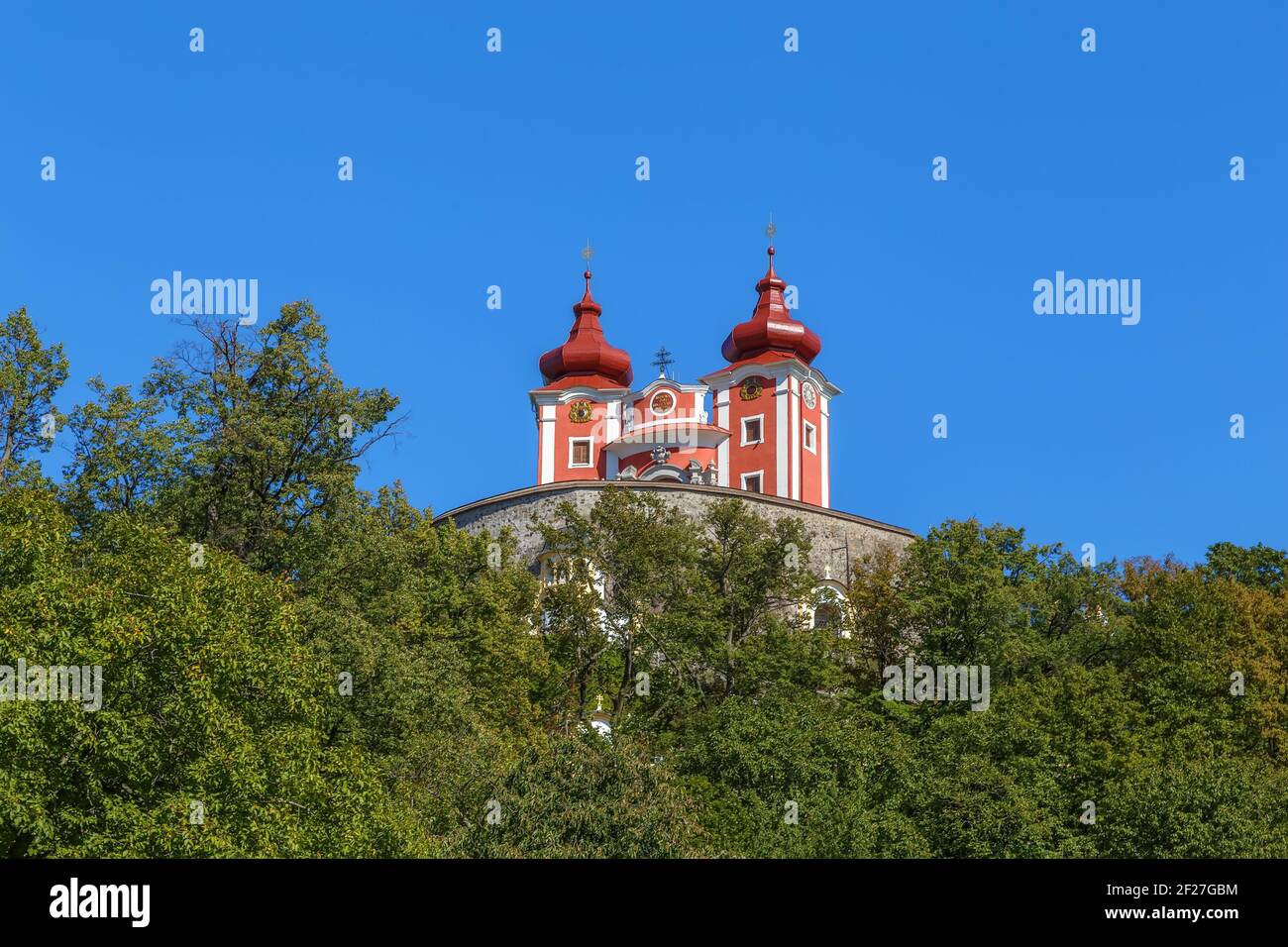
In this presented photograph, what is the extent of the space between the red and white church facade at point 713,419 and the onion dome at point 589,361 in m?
0.06

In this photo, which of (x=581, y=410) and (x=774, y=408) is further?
(x=581, y=410)

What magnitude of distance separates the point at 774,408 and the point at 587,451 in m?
8.35

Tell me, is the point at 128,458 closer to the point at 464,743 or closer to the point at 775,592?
the point at 464,743

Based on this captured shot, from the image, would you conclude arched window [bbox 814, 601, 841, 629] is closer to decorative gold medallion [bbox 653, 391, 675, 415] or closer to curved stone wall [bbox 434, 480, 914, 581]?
curved stone wall [bbox 434, 480, 914, 581]

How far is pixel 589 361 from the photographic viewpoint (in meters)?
74.7

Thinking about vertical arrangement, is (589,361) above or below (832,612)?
above

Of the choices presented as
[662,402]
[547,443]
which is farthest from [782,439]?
[547,443]

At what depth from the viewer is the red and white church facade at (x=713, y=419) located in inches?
2734

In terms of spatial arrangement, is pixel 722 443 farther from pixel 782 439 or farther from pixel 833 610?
pixel 833 610

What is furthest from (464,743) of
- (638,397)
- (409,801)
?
(638,397)

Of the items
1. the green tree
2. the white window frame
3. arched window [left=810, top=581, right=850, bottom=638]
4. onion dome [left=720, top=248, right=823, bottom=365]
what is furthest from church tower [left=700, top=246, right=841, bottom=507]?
the green tree

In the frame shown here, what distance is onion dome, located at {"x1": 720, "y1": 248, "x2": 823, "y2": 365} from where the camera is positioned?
72.7 meters

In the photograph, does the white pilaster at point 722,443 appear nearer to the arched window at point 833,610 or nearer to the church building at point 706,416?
the church building at point 706,416
